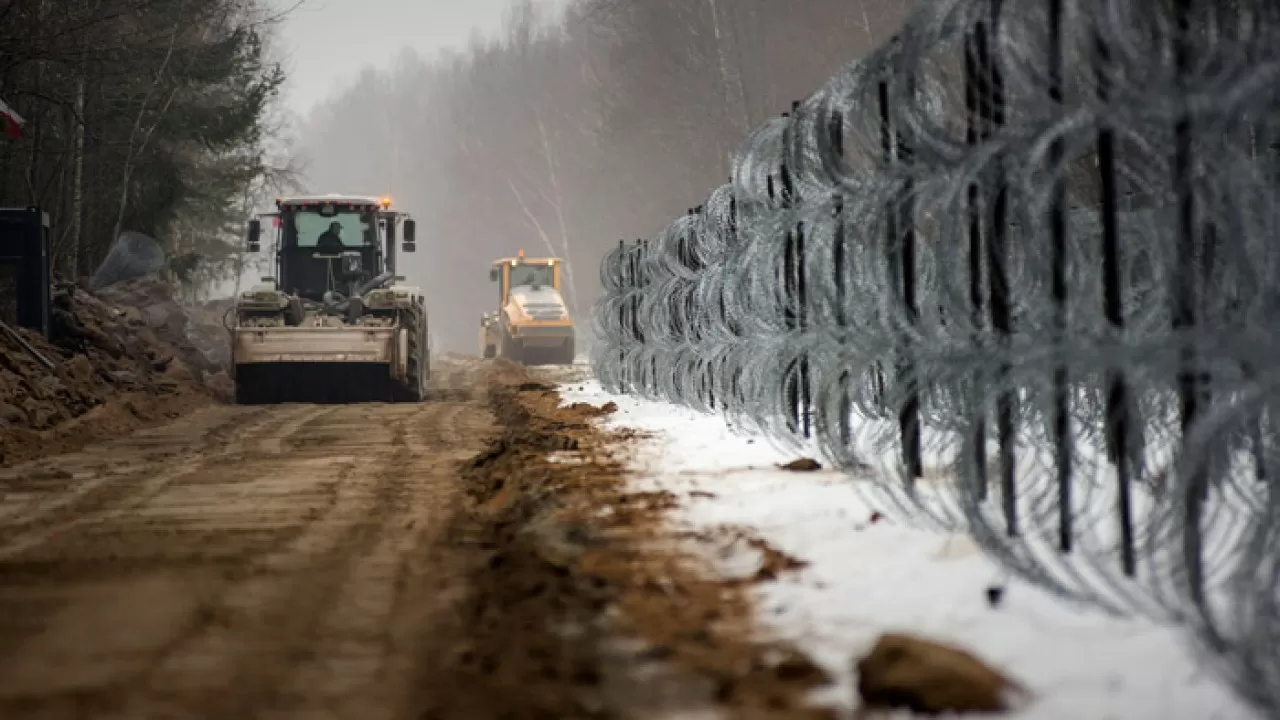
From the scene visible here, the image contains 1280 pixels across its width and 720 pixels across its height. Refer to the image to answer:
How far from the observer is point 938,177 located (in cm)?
→ 523

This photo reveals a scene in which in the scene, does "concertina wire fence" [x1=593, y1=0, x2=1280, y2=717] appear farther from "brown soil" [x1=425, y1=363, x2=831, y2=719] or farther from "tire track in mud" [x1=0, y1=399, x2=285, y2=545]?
"tire track in mud" [x1=0, y1=399, x2=285, y2=545]

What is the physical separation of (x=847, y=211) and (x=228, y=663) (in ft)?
13.8

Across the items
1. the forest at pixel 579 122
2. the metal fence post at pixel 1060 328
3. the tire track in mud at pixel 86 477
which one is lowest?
the tire track in mud at pixel 86 477

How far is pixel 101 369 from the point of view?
679 inches

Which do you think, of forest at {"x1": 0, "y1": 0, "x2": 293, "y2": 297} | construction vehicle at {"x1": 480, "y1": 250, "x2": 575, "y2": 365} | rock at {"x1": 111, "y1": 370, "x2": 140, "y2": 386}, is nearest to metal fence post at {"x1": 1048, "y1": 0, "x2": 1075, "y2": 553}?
rock at {"x1": 111, "y1": 370, "x2": 140, "y2": 386}

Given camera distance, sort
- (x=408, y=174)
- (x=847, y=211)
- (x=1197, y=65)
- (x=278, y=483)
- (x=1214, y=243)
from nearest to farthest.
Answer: (x=1197, y=65), (x=1214, y=243), (x=847, y=211), (x=278, y=483), (x=408, y=174)

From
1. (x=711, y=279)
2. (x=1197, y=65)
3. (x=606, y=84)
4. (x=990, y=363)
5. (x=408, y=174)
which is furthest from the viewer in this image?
(x=408, y=174)

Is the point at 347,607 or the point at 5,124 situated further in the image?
the point at 5,124

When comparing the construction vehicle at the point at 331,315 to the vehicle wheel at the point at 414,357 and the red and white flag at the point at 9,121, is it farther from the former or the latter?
the red and white flag at the point at 9,121

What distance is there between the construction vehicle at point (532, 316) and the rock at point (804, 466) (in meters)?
24.2

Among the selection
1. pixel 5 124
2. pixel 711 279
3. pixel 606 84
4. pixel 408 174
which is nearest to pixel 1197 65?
pixel 711 279

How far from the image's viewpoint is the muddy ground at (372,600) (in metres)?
3.59

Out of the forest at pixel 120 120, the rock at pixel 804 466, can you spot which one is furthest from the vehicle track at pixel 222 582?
the forest at pixel 120 120

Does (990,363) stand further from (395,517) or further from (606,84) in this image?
(606,84)
